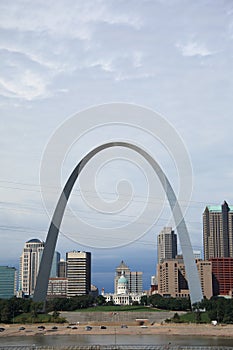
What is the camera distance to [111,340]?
1149 inches

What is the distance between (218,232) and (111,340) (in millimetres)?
85768

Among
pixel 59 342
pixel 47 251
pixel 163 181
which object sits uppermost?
pixel 163 181

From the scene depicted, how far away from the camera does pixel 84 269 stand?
91062 mm

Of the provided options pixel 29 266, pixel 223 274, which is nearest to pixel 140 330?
pixel 223 274

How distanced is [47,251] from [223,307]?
1305 cm

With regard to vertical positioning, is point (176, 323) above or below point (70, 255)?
below

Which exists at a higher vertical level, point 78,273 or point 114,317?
point 78,273

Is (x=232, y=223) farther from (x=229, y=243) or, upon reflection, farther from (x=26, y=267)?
(x=26, y=267)

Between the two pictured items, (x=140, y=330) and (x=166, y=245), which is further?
(x=166, y=245)

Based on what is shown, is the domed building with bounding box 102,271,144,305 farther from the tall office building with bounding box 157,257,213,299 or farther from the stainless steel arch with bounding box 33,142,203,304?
the stainless steel arch with bounding box 33,142,203,304

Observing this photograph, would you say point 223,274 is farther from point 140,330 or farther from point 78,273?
point 140,330

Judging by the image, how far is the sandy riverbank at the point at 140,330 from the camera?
33.1 m

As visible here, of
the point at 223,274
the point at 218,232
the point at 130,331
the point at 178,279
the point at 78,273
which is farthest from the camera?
the point at 218,232

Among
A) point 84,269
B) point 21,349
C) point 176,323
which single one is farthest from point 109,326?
point 84,269
